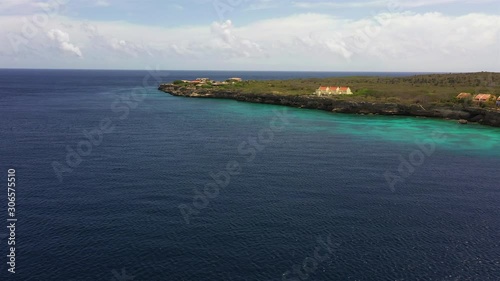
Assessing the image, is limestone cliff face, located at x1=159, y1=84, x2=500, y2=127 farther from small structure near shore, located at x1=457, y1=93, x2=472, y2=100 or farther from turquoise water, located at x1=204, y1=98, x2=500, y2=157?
small structure near shore, located at x1=457, y1=93, x2=472, y2=100

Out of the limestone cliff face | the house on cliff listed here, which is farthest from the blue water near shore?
the house on cliff

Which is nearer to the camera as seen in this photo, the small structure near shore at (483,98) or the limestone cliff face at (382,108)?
the limestone cliff face at (382,108)

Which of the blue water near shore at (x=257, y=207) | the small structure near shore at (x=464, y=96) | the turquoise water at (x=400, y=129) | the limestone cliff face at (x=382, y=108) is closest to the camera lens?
the blue water near shore at (x=257, y=207)

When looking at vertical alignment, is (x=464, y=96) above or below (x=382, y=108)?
above

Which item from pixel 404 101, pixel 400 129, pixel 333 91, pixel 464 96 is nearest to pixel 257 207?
pixel 400 129

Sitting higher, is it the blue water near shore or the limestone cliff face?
the limestone cliff face

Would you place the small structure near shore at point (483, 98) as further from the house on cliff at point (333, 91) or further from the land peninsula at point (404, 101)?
the house on cliff at point (333, 91)

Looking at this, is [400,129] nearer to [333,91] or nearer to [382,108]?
[382,108]

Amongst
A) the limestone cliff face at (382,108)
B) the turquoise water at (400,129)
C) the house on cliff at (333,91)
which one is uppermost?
the house on cliff at (333,91)

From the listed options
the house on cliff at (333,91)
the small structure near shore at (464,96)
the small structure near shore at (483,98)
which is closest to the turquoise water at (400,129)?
the small structure near shore at (483,98)
